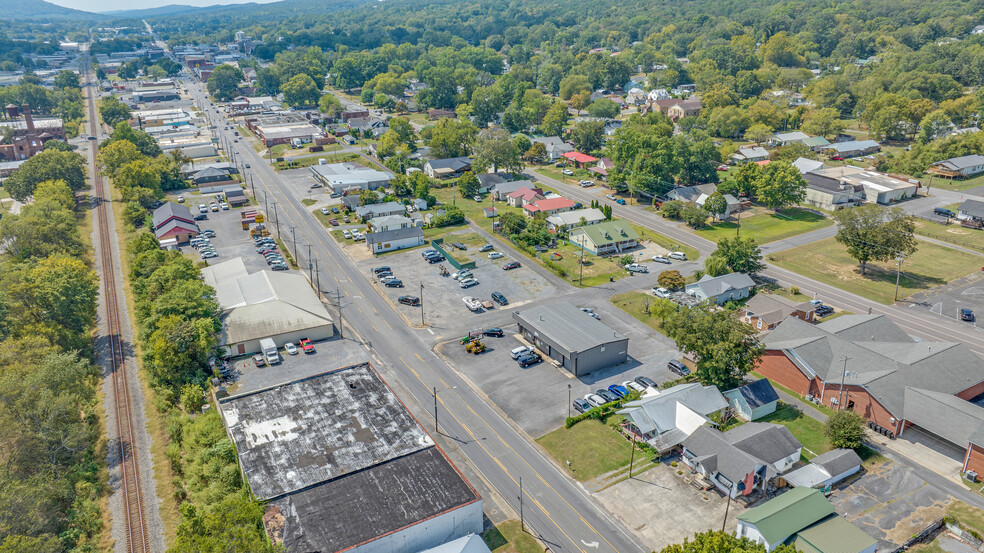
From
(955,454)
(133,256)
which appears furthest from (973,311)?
(133,256)

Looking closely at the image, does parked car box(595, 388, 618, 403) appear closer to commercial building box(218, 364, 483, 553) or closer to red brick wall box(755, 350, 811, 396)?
red brick wall box(755, 350, 811, 396)

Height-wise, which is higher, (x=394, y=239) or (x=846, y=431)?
(x=394, y=239)

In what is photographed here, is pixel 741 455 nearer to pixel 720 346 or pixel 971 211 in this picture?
pixel 720 346

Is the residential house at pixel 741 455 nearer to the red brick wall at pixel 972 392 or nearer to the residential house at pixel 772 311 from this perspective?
the red brick wall at pixel 972 392

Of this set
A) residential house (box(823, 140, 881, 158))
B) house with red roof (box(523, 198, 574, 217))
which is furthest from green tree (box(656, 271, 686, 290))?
residential house (box(823, 140, 881, 158))

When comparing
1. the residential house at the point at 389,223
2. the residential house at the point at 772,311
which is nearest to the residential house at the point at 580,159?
the residential house at the point at 389,223

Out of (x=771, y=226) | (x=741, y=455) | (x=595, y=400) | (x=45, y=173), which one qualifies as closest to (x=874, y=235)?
(x=771, y=226)

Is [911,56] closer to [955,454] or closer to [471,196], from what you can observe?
[471,196]
